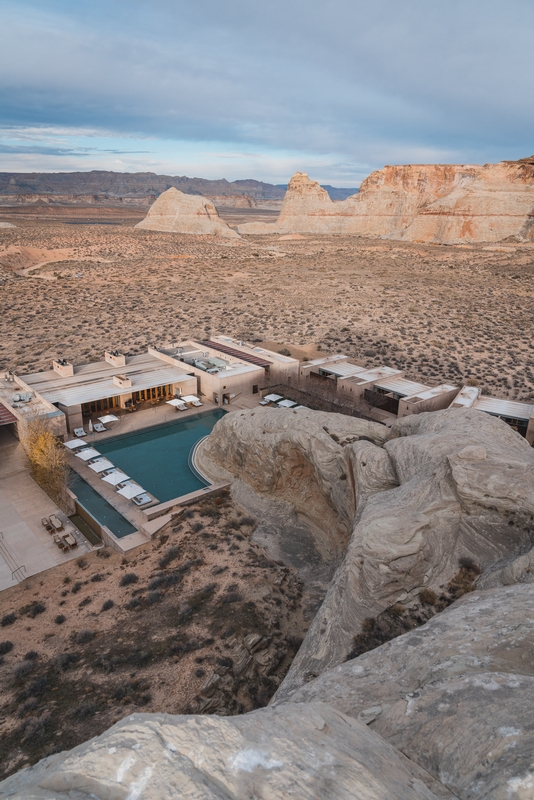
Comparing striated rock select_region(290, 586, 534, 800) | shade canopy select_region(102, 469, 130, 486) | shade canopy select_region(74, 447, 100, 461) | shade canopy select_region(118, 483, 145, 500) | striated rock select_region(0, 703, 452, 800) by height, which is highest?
striated rock select_region(0, 703, 452, 800)

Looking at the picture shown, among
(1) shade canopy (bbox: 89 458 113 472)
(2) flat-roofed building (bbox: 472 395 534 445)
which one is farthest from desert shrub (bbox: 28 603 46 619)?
(2) flat-roofed building (bbox: 472 395 534 445)

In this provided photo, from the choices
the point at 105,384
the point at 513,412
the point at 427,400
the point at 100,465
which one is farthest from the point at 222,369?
the point at 513,412

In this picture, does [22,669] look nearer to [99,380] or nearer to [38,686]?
[38,686]

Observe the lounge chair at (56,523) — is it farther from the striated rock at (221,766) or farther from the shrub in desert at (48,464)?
the striated rock at (221,766)

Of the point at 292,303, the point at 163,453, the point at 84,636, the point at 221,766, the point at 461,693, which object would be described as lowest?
the point at 84,636

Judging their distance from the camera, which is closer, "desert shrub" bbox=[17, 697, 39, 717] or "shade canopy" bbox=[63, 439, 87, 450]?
"desert shrub" bbox=[17, 697, 39, 717]

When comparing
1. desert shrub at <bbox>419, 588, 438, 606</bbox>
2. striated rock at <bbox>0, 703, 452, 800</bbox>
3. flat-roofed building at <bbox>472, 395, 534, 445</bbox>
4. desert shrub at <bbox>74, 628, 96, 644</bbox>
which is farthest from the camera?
flat-roofed building at <bbox>472, 395, 534, 445</bbox>

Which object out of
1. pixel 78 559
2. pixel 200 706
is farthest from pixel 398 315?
pixel 200 706

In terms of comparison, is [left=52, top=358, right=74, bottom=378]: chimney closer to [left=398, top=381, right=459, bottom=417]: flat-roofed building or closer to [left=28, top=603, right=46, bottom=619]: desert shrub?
[left=28, top=603, right=46, bottom=619]: desert shrub
